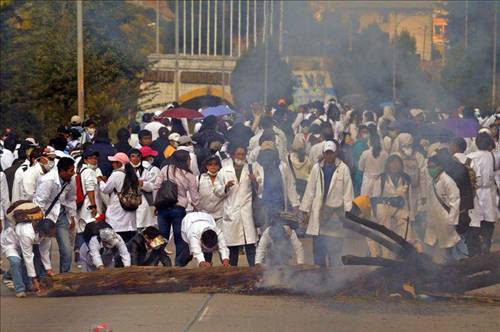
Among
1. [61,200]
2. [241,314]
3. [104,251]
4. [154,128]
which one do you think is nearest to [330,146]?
[104,251]

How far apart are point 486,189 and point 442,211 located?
1.56m

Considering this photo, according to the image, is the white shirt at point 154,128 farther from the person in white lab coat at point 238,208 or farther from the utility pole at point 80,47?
the person in white lab coat at point 238,208

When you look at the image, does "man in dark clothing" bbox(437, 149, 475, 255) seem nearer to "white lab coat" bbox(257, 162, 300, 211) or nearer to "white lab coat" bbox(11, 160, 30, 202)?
"white lab coat" bbox(257, 162, 300, 211)

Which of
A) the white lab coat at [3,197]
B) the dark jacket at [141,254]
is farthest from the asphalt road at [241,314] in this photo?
the white lab coat at [3,197]

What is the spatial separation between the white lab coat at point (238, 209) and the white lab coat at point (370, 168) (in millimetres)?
1324

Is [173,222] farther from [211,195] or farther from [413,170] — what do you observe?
[413,170]

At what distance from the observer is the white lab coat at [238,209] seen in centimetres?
1230

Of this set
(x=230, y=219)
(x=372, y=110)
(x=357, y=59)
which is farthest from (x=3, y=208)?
(x=357, y=59)

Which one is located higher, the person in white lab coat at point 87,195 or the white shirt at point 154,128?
the white shirt at point 154,128

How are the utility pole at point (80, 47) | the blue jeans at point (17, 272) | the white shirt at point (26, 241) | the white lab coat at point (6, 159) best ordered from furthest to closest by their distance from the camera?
1. the white lab coat at point (6, 159)
2. the blue jeans at point (17, 272)
3. the white shirt at point (26, 241)
4. the utility pole at point (80, 47)

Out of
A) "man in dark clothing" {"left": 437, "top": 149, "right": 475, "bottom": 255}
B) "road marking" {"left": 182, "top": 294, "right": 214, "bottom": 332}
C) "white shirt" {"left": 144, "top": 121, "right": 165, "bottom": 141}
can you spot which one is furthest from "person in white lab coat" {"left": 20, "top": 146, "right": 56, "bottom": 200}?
"white shirt" {"left": 144, "top": 121, "right": 165, "bottom": 141}

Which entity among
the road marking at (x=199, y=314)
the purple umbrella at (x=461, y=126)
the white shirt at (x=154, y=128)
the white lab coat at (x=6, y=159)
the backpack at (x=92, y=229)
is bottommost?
the road marking at (x=199, y=314)

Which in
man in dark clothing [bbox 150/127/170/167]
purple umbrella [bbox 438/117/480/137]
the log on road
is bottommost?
the log on road

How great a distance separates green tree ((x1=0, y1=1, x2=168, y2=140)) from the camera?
410 inches
